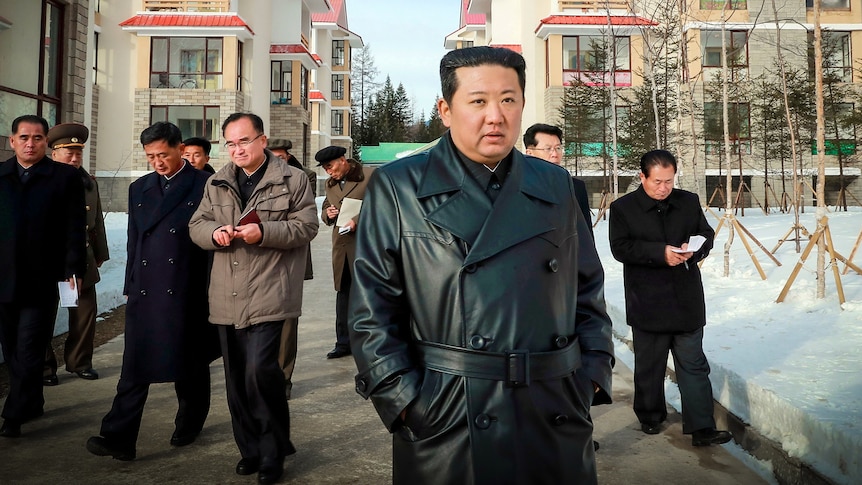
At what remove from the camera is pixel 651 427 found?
4.65m

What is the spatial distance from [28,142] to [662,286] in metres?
4.46

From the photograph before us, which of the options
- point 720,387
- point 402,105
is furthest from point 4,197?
point 402,105

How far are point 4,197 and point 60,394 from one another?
1.71 metres

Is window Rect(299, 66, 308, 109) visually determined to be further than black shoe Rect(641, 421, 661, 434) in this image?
Yes

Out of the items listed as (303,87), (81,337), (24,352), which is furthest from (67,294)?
(303,87)

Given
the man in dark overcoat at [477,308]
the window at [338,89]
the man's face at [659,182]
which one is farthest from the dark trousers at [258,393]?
the window at [338,89]

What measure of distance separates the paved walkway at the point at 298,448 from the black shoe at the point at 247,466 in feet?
0.13

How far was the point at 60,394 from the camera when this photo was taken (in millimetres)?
5391

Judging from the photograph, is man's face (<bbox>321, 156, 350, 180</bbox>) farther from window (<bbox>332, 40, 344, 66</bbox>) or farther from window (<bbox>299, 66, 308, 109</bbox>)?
window (<bbox>332, 40, 344, 66</bbox>)

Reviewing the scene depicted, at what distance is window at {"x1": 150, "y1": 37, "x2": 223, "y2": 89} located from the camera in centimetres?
3044

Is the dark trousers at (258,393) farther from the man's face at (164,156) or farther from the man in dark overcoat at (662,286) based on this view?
the man in dark overcoat at (662,286)

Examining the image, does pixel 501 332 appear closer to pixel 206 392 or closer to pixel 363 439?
pixel 363 439

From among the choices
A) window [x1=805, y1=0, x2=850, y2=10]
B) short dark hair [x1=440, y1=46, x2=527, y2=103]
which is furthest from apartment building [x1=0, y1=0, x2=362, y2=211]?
short dark hair [x1=440, y1=46, x2=527, y2=103]

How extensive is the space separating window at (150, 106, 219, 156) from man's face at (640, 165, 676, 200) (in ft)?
94.2
